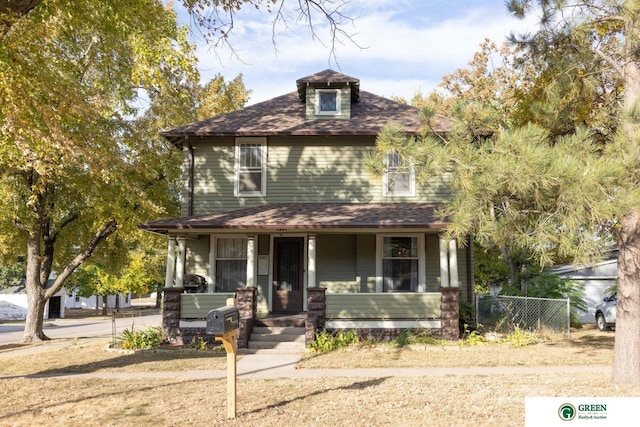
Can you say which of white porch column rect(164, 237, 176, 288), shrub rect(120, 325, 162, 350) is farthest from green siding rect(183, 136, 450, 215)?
shrub rect(120, 325, 162, 350)

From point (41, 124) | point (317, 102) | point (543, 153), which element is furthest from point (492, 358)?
point (41, 124)

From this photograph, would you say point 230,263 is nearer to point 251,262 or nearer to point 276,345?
point 251,262

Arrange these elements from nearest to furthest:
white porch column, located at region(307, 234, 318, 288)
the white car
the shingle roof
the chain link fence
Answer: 1. white porch column, located at region(307, 234, 318, 288)
2. the chain link fence
3. the shingle roof
4. the white car

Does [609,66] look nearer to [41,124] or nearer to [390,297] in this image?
[390,297]

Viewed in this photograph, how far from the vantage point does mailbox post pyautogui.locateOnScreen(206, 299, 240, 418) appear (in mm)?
6258

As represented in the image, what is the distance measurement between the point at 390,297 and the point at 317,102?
6758 millimetres

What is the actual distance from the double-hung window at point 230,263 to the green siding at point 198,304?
1529mm

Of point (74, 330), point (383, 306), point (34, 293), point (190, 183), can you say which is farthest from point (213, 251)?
point (74, 330)

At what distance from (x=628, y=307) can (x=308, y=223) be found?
7494 mm

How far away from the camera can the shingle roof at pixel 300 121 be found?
15.8 meters

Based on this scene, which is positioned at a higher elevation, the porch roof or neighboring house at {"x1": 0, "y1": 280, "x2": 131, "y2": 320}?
the porch roof

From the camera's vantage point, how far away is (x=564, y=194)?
718 cm

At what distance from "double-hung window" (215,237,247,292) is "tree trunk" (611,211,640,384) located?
32.5 feet

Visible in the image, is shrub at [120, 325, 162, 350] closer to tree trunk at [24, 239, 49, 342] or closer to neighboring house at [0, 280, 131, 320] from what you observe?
tree trunk at [24, 239, 49, 342]
